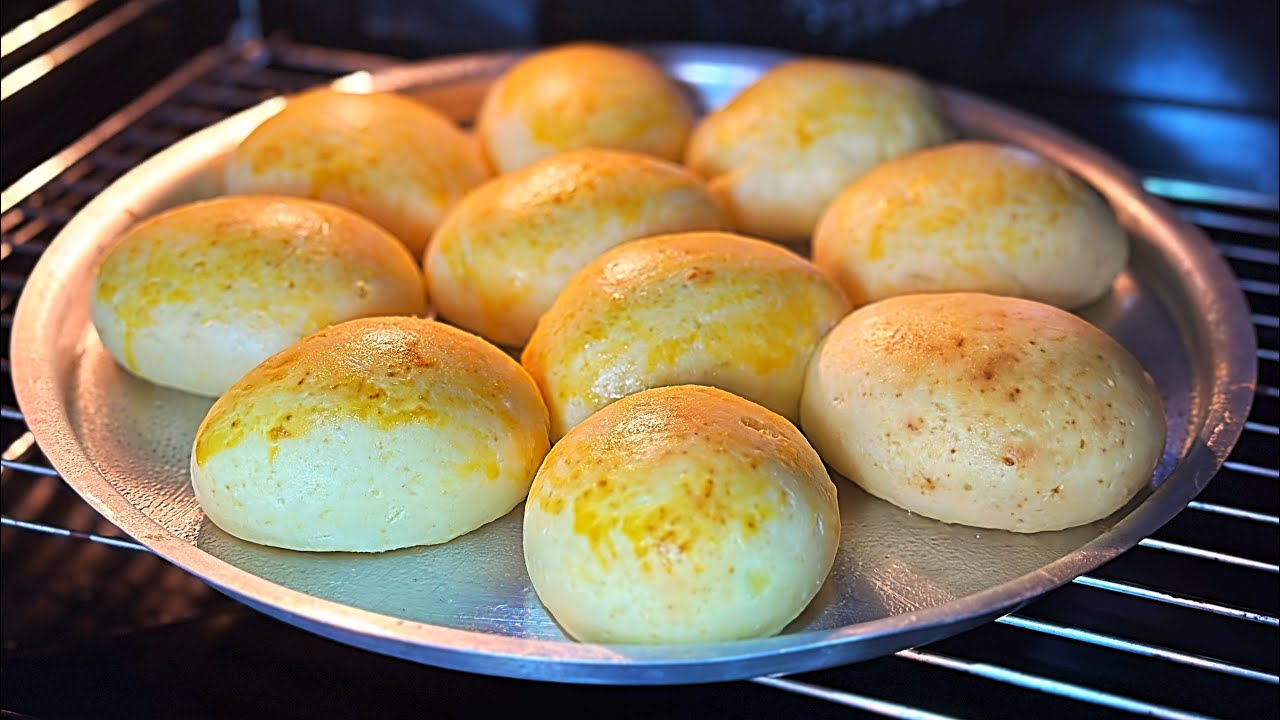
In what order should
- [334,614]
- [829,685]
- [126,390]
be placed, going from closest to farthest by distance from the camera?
[334,614]
[829,685]
[126,390]

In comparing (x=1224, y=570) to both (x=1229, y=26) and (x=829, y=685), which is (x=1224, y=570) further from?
(x=1229, y=26)

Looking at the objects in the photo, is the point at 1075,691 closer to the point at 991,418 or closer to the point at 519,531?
the point at 991,418

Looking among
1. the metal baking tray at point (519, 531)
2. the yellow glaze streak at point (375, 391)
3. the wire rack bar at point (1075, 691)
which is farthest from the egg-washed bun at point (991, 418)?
the yellow glaze streak at point (375, 391)

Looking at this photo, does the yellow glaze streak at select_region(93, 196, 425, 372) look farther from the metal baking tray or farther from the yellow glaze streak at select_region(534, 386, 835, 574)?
the yellow glaze streak at select_region(534, 386, 835, 574)

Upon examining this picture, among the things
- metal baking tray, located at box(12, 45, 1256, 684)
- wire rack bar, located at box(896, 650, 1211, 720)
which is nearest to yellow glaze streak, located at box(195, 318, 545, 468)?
metal baking tray, located at box(12, 45, 1256, 684)

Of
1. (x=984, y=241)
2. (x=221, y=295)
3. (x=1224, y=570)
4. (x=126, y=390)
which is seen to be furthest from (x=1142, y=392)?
(x=126, y=390)

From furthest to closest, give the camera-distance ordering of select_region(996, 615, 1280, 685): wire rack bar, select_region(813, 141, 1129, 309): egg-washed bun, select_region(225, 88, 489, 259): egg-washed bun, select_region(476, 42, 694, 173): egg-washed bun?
select_region(476, 42, 694, 173): egg-washed bun < select_region(225, 88, 489, 259): egg-washed bun < select_region(813, 141, 1129, 309): egg-washed bun < select_region(996, 615, 1280, 685): wire rack bar

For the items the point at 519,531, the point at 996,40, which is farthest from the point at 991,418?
the point at 996,40
